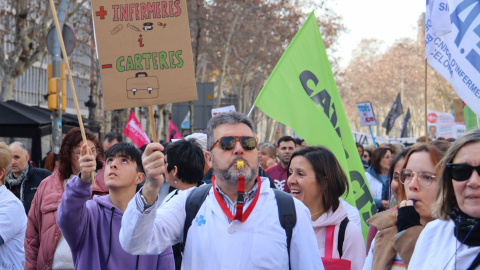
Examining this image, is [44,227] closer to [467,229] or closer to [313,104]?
[313,104]

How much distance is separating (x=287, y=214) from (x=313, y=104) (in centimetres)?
304

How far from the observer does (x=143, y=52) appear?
3.64 meters

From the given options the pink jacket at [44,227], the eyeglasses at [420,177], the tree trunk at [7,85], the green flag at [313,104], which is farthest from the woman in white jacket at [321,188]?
the tree trunk at [7,85]

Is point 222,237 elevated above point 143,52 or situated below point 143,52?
below

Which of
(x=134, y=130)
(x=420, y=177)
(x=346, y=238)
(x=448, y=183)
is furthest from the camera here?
(x=134, y=130)

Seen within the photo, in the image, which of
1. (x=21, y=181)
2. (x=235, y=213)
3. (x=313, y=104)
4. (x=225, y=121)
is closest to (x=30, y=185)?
(x=21, y=181)

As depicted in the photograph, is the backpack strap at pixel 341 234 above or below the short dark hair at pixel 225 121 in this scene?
below

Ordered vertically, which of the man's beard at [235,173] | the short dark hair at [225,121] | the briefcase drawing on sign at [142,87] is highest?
the briefcase drawing on sign at [142,87]

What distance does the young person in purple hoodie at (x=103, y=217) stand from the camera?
4.02m

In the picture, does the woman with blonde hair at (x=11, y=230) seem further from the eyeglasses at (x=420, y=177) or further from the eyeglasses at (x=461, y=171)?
the eyeglasses at (x=461, y=171)

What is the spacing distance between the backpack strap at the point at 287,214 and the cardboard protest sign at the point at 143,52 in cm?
68

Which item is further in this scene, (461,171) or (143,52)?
(143,52)

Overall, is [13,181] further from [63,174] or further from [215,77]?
[215,77]

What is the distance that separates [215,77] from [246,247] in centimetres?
4905
